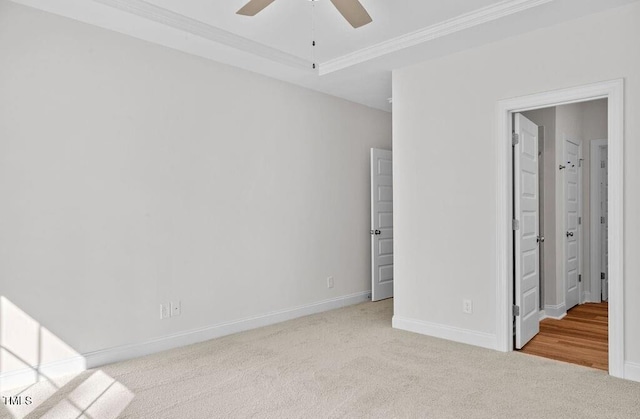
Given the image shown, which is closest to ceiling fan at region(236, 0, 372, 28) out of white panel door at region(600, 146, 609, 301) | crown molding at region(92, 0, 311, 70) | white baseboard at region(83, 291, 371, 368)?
crown molding at region(92, 0, 311, 70)

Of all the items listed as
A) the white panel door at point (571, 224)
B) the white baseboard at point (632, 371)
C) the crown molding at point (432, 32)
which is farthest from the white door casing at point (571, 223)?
the crown molding at point (432, 32)

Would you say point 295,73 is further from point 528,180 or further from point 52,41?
point 528,180

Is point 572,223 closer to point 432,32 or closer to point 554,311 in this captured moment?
point 554,311

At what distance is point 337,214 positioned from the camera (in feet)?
17.4

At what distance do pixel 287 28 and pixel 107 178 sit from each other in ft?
6.30

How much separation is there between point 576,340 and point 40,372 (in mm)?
4441

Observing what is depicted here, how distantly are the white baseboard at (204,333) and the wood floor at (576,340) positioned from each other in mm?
2227

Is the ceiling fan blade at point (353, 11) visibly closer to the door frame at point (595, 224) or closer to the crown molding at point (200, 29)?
the crown molding at point (200, 29)

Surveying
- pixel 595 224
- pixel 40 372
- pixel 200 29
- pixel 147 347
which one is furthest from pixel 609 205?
pixel 40 372

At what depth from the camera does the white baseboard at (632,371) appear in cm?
294

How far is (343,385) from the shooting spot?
2.92 m

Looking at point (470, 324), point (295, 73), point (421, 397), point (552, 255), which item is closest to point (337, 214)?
point (295, 73)

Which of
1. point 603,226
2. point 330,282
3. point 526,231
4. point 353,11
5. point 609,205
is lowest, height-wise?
point 330,282

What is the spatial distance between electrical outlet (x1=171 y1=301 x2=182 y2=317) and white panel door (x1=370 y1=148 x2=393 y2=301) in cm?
Answer: 262
